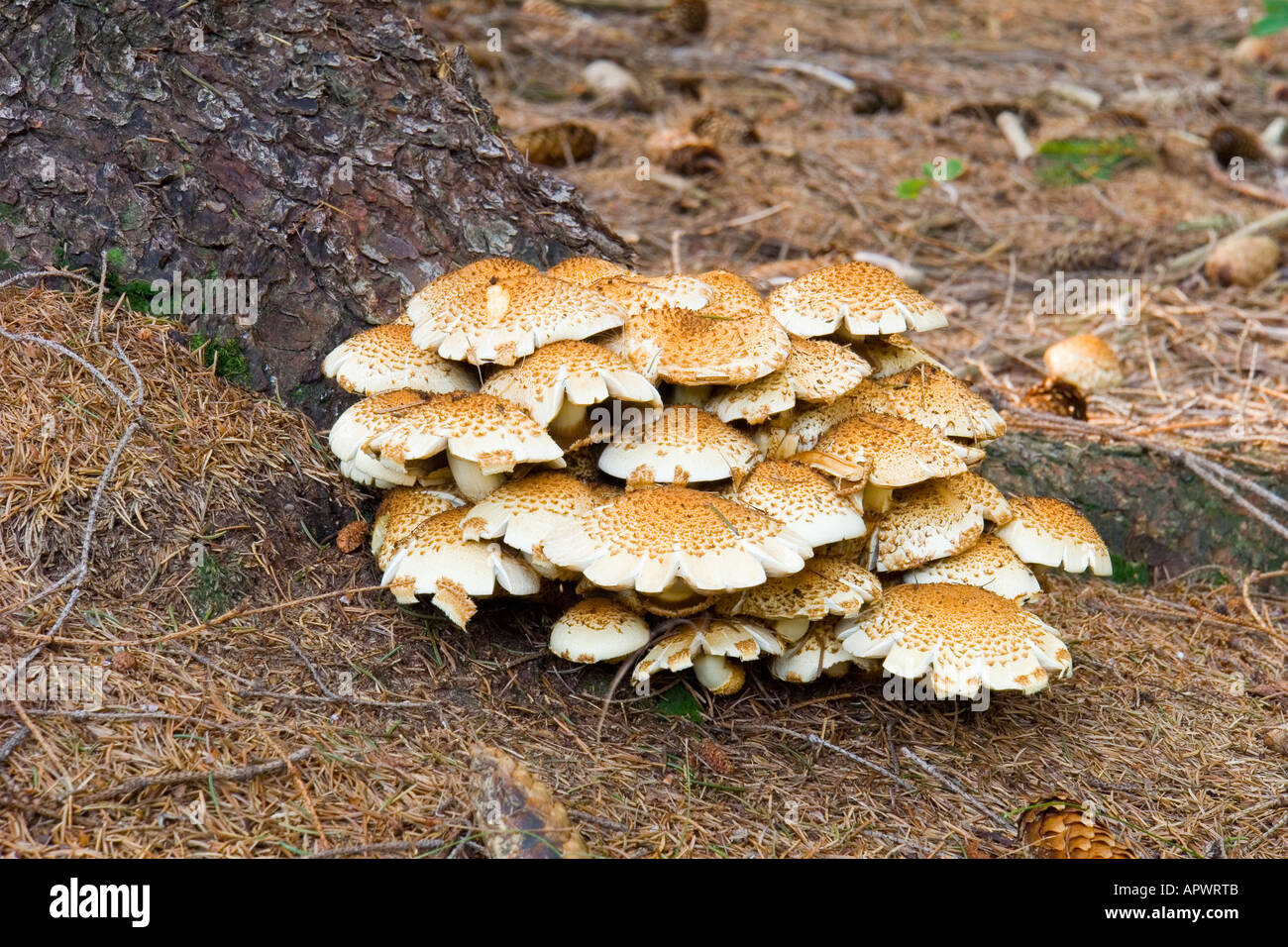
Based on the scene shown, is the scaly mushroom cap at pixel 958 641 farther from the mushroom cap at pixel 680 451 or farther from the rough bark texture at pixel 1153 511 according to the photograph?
the rough bark texture at pixel 1153 511

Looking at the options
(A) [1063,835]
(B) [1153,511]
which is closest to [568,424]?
(A) [1063,835]

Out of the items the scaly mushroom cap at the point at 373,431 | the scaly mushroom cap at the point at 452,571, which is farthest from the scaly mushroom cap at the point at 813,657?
the scaly mushroom cap at the point at 373,431

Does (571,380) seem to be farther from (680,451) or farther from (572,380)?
(680,451)

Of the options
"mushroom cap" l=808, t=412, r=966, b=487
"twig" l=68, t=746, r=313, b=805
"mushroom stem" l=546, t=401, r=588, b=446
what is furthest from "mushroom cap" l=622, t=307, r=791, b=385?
"twig" l=68, t=746, r=313, b=805

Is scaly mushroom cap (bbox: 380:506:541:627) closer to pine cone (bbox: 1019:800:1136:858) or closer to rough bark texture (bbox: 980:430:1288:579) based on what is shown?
pine cone (bbox: 1019:800:1136:858)
